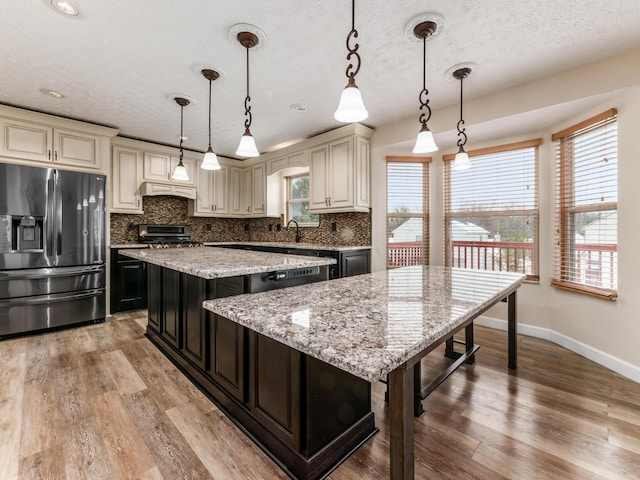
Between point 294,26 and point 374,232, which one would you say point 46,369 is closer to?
point 294,26

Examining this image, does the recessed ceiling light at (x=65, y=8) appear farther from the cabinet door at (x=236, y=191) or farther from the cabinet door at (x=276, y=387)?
the cabinet door at (x=236, y=191)

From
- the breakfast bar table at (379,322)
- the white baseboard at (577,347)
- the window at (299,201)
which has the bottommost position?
the white baseboard at (577,347)

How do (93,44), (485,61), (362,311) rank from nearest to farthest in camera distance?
(362,311) < (93,44) < (485,61)

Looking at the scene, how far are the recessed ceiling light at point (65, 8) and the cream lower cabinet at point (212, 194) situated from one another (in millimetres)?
3215

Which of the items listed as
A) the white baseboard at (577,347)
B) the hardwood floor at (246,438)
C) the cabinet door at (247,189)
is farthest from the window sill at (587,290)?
the cabinet door at (247,189)

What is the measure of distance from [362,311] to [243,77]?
2441mm

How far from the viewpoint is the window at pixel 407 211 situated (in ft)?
13.0

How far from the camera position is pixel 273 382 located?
1.49 m

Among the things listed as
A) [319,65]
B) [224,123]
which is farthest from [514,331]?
[224,123]

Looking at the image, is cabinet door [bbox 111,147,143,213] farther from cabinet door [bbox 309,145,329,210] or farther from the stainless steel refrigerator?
cabinet door [bbox 309,145,329,210]

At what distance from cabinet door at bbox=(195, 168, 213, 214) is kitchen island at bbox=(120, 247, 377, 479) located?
2884mm

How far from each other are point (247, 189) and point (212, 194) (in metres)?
0.66

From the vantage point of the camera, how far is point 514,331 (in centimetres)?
243

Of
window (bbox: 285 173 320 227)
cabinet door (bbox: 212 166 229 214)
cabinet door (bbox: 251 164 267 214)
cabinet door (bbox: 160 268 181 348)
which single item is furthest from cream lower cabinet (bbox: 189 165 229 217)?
cabinet door (bbox: 160 268 181 348)
